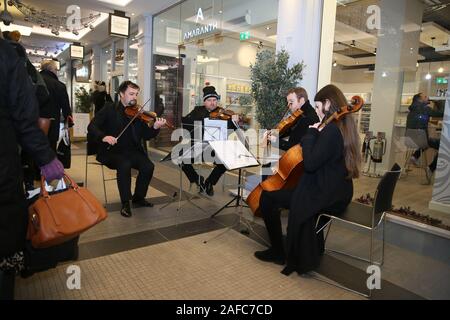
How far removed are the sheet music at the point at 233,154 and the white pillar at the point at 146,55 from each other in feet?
17.9

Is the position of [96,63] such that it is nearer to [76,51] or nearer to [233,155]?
[76,51]

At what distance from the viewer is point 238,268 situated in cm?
224

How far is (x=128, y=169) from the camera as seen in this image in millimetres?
3215

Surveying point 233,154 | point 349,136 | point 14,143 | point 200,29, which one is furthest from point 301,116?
point 200,29

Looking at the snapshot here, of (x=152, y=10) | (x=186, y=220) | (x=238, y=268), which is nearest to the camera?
(x=238, y=268)

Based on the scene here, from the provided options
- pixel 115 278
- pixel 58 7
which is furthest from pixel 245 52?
pixel 58 7

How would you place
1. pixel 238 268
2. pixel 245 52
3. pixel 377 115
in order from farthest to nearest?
1. pixel 245 52
2. pixel 377 115
3. pixel 238 268

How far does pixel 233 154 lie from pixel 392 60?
3.25 m

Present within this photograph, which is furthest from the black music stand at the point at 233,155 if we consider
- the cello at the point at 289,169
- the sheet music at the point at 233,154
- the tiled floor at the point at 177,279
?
the tiled floor at the point at 177,279

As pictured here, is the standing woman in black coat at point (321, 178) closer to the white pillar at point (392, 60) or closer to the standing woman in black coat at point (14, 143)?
the standing woman in black coat at point (14, 143)

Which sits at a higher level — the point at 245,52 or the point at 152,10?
the point at 152,10

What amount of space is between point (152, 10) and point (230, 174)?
434 cm

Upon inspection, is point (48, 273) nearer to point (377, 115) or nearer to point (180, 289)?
point (180, 289)

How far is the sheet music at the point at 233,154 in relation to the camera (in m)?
2.59
